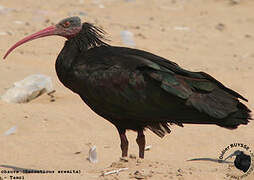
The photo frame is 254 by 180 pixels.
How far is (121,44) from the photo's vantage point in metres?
15.1

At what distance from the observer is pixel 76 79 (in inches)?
294

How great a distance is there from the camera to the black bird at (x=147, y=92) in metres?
7.07

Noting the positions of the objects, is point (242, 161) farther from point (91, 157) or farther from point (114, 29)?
point (114, 29)

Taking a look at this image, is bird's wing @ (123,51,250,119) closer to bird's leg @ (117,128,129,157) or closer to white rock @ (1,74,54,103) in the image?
bird's leg @ (117,128,129,157)

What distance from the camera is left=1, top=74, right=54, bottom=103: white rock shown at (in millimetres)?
10367

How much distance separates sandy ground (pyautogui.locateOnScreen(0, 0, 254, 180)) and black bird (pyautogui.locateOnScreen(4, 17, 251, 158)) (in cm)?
54

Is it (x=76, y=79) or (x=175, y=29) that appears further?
(x=175, y=29)

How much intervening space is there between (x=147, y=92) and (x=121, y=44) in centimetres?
799

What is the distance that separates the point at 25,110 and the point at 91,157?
2.15m

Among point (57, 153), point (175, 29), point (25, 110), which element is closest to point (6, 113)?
point (25, 110)

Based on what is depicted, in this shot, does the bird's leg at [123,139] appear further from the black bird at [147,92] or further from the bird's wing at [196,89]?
the bird's wing at [196,89]

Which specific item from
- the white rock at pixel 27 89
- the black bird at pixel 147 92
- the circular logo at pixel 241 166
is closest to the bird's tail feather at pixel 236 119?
the black bird at pixel 147 92

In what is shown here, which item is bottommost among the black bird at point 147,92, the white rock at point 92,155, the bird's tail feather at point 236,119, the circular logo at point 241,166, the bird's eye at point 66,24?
the circular logo at point 241,166

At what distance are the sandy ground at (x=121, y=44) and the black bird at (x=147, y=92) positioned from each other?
1.78ft
